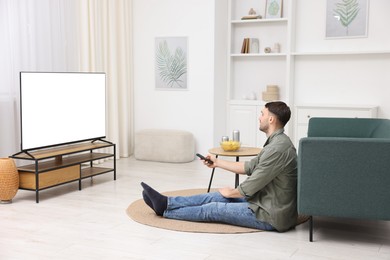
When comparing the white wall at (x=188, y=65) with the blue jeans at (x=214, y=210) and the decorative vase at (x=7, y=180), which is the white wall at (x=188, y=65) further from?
the blue jeans at (x=214, y=210)

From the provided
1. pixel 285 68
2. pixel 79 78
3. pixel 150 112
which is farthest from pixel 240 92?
pixel 79 78

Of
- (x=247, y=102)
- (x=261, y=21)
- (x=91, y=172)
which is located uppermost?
(x=261, y=21)

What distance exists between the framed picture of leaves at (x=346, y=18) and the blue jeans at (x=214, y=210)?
380cm

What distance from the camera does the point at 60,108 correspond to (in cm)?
522

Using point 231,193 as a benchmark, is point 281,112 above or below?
above

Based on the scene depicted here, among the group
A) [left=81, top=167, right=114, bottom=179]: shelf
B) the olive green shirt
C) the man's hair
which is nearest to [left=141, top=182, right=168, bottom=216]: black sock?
the olive green shirt

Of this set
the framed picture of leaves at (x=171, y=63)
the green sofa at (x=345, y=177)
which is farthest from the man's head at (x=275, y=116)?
the framed picture of leaves at (x=171, y=63)

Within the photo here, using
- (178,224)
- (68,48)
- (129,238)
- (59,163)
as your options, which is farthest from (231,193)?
(68,48)

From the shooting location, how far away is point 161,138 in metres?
7.13

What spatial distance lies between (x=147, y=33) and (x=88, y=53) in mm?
1286

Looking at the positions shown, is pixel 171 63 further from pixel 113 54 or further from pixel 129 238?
pixel 129 238

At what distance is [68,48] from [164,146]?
1791 mm

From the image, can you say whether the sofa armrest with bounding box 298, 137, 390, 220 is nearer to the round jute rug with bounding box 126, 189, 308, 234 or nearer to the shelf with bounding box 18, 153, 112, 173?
the round jute rug with bounding box 126, 189, 308, 234

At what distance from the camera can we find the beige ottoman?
704 cm
